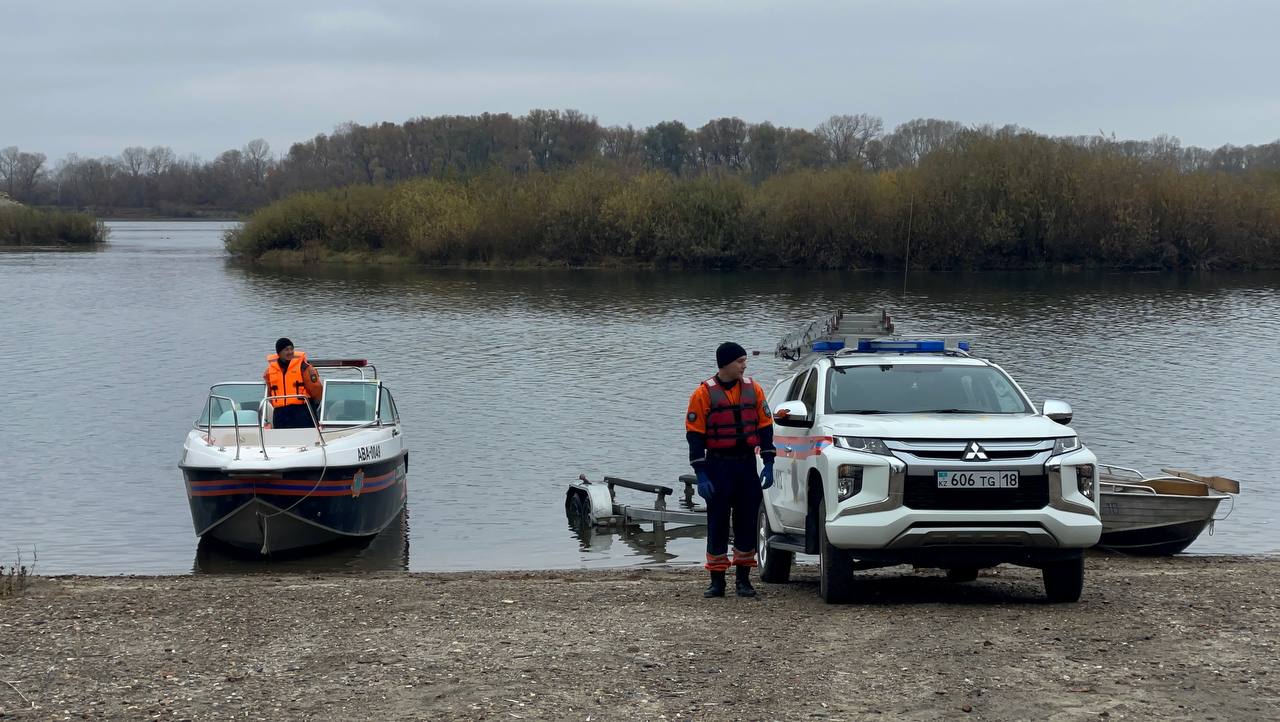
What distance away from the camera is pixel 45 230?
126 meters

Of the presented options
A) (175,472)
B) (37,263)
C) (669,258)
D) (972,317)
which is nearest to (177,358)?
(175,472)

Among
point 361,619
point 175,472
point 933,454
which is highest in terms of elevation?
point 933,454

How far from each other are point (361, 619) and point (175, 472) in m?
16.1

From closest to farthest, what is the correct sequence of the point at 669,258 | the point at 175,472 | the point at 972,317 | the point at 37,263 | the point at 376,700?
1. the point at 376,700
2. the point at 175,472
3. the point at 972,317
4. the point at 669,258
5. the point at 37,263

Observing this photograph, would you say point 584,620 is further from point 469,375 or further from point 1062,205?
point 1062,205

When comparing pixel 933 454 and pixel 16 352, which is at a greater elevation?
pixel 933 454

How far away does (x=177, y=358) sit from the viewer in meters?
43.0

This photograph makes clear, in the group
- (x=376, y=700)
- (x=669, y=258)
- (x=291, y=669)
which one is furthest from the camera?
(x=669, y=258)

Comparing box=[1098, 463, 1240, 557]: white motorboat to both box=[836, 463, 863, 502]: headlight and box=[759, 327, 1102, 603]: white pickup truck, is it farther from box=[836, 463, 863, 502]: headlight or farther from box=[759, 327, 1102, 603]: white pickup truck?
box=[836, 463, 863, 502]: headlight

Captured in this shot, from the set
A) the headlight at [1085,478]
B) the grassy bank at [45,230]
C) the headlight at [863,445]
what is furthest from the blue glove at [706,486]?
the grassy bank at [45,230]

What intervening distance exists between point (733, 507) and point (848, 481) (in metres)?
1.25

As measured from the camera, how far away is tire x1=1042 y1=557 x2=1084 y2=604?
33.1ft

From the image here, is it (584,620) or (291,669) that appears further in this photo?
(584,620)

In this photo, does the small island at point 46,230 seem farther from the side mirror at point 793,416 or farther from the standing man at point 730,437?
the side mirror at point 793,416
